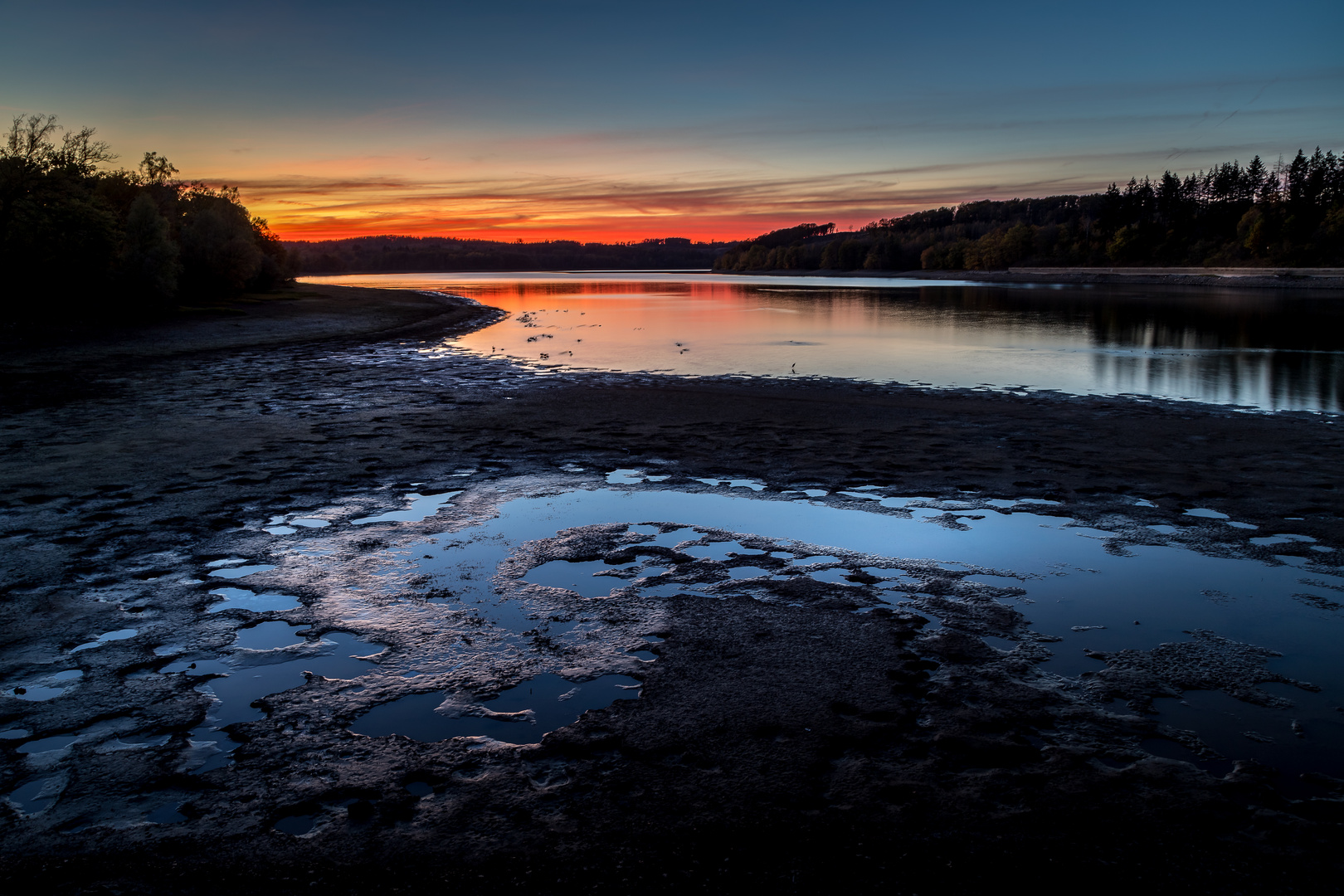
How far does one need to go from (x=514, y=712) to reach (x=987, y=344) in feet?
88.6

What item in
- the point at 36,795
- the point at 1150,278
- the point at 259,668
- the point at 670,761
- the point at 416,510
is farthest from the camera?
the point at 1150,278

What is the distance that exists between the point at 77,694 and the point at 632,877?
3581 millimetres

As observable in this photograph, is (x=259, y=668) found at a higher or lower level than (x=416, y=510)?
lower

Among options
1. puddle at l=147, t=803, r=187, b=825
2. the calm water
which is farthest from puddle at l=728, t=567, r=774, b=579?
the calm water

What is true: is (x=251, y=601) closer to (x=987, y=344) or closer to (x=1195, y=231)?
(x=987, y=344)

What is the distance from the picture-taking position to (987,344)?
2805 centimetres

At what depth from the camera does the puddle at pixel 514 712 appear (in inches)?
168

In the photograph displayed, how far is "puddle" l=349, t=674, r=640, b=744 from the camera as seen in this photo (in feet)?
14.0

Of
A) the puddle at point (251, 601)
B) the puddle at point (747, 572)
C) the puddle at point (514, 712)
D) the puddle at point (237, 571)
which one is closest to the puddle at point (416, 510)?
the puddle at point (237, 571)

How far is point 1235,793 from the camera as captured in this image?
12.3ft

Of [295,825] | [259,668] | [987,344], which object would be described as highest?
[987,344]

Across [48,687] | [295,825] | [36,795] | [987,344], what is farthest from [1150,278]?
[36,795]

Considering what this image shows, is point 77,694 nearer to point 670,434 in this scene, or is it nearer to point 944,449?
point 670,434

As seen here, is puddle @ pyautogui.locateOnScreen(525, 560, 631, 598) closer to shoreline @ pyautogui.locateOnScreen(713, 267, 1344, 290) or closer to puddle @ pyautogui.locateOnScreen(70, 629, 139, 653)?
puddle @ pyautogui.locateOnScreen(70, 629, 139, 653)
